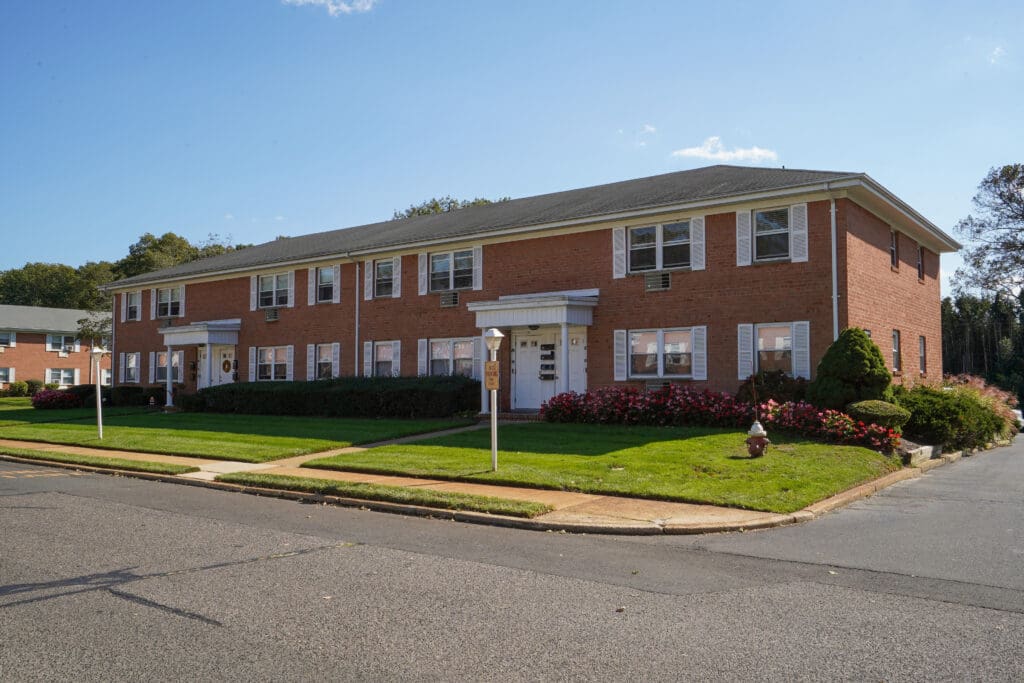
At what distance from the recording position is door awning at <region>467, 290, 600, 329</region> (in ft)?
70.7

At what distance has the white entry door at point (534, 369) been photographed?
2331cm

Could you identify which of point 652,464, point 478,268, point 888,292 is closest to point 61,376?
point 478,268

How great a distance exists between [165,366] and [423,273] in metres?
15.4

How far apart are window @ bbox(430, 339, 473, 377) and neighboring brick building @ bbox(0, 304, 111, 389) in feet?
128

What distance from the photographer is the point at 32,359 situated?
2291 inches

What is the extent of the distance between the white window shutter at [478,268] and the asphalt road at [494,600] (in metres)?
15.2

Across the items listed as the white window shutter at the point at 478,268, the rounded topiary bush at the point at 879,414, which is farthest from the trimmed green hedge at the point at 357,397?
the rounded topiary bush at the point at 879,414

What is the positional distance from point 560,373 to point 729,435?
7.09 m

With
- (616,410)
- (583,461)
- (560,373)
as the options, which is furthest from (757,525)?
(560,373)

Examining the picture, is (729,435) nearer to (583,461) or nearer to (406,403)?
(583,461)

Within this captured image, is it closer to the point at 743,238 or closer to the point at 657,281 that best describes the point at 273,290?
the point at 657,281

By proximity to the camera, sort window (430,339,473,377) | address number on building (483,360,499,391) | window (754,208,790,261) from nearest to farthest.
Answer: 1. address number on building (483,360,499,391)
2. window (754,208,790,261)
3. window (430,339,473,377)

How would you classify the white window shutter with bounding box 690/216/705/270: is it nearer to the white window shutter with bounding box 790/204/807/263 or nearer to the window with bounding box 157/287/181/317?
the white window shutter with bounding box 790/204/807/263

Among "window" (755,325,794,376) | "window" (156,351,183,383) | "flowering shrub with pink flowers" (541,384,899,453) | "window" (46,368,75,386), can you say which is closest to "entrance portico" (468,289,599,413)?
"flowering shrub with pink flowers" (541,384,899,453)
